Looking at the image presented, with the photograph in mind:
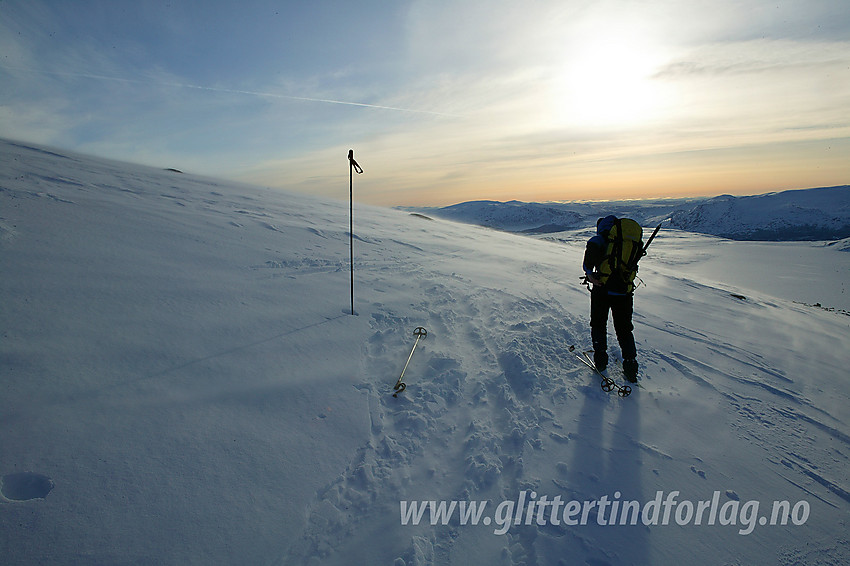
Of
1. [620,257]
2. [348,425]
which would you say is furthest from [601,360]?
[348,425]

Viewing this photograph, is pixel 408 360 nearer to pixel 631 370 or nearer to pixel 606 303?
pixel 606 303

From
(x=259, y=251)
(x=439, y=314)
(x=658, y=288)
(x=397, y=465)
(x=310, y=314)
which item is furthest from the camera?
(x=658, y=288)

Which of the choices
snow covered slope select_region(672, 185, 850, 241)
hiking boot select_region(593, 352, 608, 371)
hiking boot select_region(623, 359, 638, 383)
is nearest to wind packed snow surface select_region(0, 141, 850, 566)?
hiking boot select_region(623, 359, 638, 383)

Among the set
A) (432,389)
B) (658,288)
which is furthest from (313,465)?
(658,288)

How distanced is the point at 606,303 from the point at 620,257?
687 millimetres

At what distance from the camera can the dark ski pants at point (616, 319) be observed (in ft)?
15.9

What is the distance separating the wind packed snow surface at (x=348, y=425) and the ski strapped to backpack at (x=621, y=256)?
1.42 m

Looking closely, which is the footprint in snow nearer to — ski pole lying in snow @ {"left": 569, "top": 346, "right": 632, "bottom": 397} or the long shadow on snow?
the long shadow on snow

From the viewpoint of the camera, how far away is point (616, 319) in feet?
16.3

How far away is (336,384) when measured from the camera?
4.02m

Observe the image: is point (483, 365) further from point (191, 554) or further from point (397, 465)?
point (191, 554)

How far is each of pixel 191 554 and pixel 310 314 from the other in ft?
11.1

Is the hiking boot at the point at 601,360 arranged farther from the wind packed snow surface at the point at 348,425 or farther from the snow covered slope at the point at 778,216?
the snow covered slope at the point at 778,216

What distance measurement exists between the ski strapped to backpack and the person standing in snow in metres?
0.02
